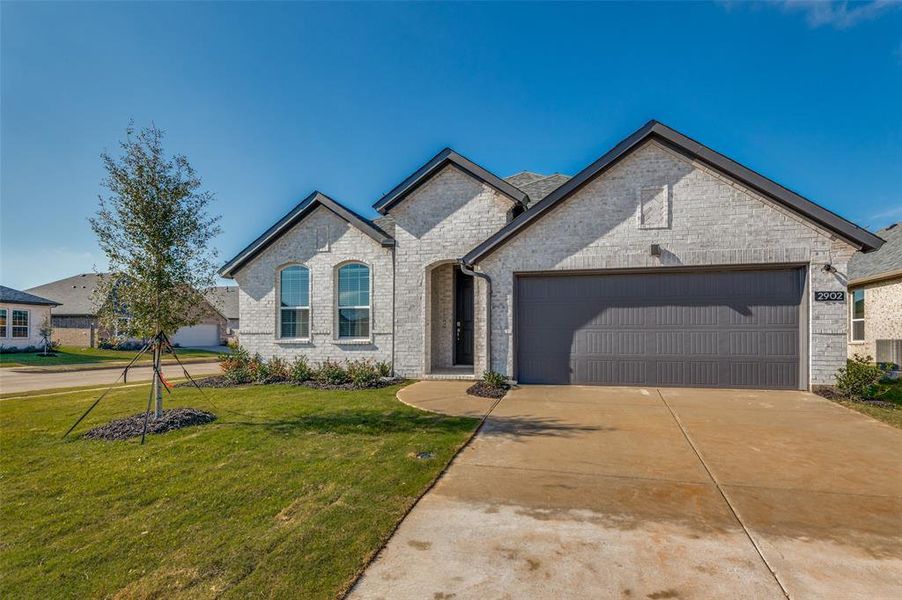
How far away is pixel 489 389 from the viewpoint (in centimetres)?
947

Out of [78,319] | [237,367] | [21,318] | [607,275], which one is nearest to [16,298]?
[21,318]

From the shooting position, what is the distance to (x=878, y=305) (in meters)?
13.5

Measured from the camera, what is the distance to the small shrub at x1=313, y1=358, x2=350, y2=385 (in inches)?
445

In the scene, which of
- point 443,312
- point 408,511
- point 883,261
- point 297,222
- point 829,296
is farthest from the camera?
point 883,261

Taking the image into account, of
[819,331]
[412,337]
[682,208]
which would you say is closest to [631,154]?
[682,208]

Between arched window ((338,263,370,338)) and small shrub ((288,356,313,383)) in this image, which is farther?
arched window ((338,263,370,338))

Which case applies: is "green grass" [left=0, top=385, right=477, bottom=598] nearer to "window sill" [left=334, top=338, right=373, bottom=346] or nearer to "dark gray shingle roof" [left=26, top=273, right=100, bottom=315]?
"window sill" [left=334, top=338, right=373, bottom=346]

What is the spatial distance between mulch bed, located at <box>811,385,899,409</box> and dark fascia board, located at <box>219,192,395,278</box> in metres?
10.6

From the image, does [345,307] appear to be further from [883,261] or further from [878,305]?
[883,261]

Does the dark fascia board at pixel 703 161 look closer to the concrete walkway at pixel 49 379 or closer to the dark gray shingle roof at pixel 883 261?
the dark gray shingle roof at pixel 883 261

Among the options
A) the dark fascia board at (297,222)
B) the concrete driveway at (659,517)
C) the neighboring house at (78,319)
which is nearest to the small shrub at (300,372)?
the dark fascia board at (297,222)

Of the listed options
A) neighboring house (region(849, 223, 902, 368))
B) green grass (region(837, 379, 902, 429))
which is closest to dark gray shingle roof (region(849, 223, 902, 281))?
neighboring house (region(849, 223, 902, 368))

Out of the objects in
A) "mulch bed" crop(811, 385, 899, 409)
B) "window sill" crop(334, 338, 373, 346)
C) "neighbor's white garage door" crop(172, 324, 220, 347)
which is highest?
"window sill" crop(334, 338, 373, 346)

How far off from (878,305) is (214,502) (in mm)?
18648
